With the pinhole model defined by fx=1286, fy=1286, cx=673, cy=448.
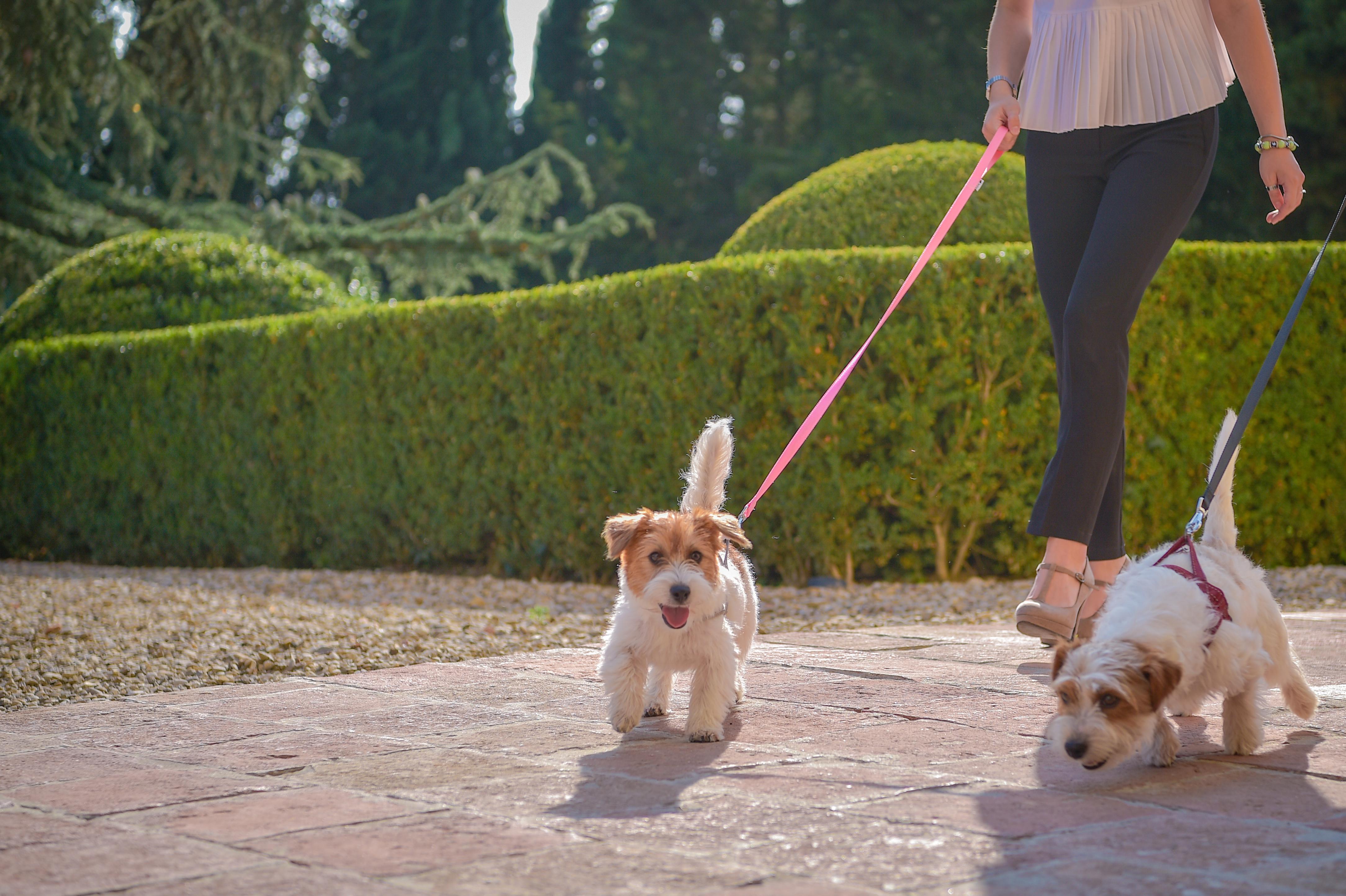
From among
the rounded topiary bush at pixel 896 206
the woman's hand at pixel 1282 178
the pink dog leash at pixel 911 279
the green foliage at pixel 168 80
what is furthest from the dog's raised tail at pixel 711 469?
the green foliage at pixel 168 80

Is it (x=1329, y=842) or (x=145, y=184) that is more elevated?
(x=145, y=184)

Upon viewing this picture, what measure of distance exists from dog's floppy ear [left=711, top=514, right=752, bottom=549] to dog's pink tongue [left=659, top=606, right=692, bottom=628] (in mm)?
307

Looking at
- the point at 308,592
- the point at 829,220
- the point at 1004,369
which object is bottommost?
the point at 308,592

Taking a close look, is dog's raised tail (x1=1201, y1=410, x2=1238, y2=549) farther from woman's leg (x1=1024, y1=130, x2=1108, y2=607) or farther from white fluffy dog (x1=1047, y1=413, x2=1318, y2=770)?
woman's leg (x1=1024, y1=130, x2=1108, y2=607)

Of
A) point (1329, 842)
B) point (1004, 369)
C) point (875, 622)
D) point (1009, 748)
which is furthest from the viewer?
point (1004, 369)

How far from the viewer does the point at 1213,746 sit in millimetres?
3057

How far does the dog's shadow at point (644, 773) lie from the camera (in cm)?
256

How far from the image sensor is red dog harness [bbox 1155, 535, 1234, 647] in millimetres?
2836

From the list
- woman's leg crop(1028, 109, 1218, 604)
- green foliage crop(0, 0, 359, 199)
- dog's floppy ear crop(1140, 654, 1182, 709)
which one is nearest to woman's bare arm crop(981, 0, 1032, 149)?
woman's leg crop(1028, 109, 1218, 604)

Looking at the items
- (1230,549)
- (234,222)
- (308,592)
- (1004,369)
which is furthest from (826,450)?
(234,222)

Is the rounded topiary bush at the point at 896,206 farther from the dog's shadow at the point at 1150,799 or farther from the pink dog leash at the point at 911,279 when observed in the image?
the dog's shadow at the point at 1150,799

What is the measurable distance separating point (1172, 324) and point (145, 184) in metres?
17.7

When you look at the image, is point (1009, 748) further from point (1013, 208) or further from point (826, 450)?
point (1013, 208)

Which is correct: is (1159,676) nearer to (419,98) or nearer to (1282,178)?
(1282,178)
